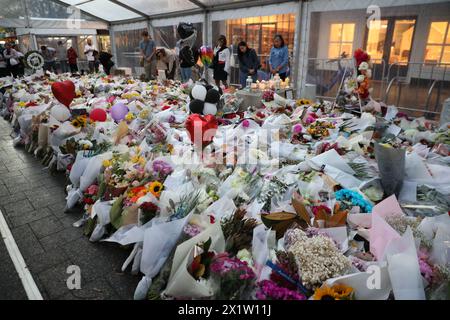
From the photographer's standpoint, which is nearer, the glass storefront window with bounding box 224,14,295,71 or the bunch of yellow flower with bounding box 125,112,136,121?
the bunch of yellow flower with bounding box 125,112,136,121

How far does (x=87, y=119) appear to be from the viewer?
12.4 feet

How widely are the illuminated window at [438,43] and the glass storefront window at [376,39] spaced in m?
0.96

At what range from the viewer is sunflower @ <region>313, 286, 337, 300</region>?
3.98ft

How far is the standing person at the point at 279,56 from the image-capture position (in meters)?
5.66

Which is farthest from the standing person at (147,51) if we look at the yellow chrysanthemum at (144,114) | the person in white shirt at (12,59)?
the yellow chrysanthemum at (144,114)

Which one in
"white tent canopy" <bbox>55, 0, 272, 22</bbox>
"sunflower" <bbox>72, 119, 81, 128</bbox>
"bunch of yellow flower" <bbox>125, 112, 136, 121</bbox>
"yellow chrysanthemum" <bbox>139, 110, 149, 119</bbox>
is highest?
"white tent canopy" <bbox>55, 0, 272, 22</bbox>

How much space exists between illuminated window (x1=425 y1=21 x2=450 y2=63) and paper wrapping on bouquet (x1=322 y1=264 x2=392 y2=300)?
20.4 feet

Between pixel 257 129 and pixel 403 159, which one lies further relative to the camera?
pixel 257 129

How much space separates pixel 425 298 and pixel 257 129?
209cm

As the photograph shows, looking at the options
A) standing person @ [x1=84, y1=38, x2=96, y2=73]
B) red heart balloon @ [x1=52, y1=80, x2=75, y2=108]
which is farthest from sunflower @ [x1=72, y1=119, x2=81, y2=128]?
standing person @ [x1=84, y1=38, x2=96, y2=73]

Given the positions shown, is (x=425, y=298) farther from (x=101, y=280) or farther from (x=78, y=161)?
(x=78, y=161)

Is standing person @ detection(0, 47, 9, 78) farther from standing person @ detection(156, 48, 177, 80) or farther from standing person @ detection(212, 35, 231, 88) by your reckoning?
standing person @ detection(212, 35, 231, 88)

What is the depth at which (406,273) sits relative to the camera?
1254mm
